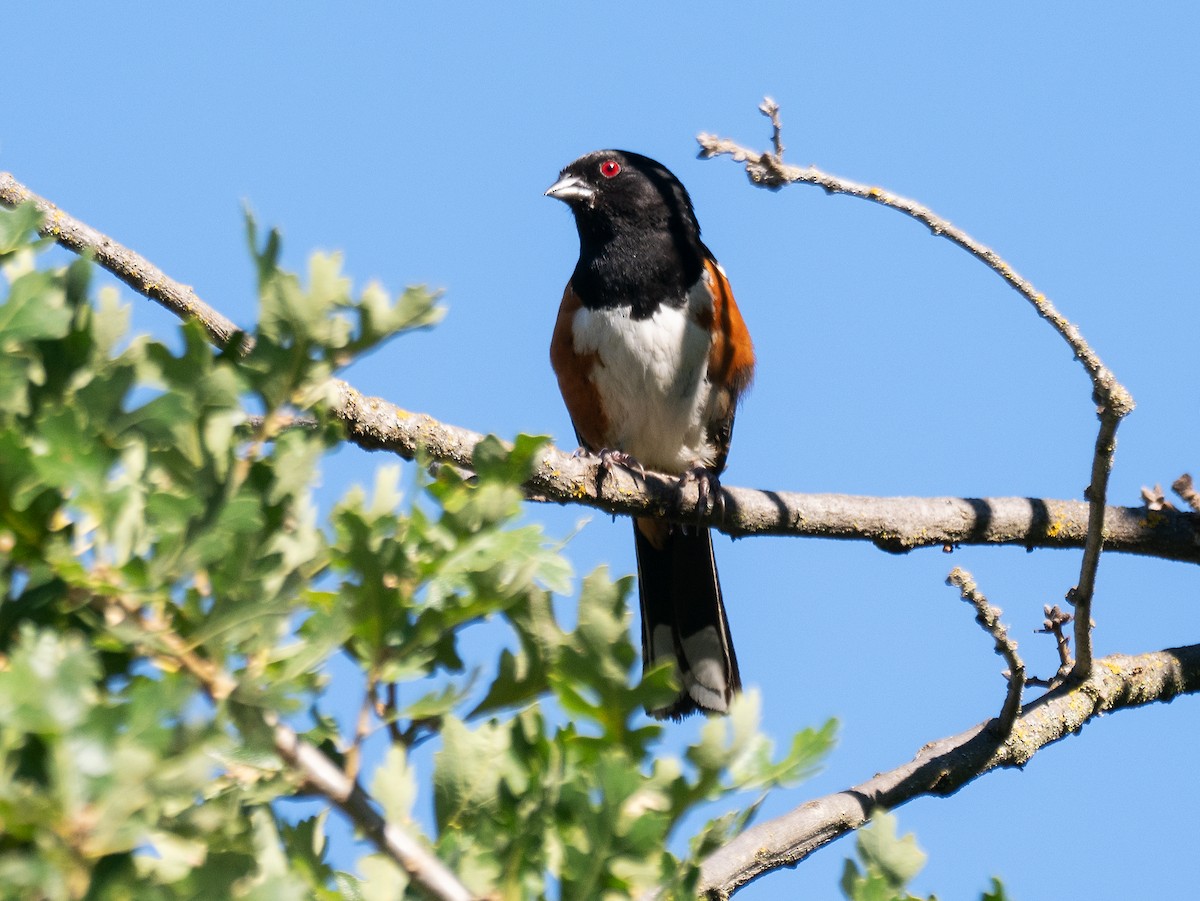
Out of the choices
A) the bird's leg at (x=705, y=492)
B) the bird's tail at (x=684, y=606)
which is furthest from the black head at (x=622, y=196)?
the bird's leg at (x=705, y=492)

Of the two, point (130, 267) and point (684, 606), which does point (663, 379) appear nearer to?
point (684, 606)

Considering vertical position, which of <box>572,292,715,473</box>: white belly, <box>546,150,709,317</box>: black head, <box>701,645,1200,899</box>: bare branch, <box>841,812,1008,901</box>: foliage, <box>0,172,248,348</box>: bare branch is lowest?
<box>841,812,1008,901</box>: foliage

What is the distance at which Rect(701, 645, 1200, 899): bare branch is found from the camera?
241cm

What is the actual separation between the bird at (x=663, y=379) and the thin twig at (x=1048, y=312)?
149cm

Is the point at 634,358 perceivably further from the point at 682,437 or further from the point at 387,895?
the point at 387,895

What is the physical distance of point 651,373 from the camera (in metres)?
4.17

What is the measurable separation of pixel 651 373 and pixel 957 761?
1.75 meters

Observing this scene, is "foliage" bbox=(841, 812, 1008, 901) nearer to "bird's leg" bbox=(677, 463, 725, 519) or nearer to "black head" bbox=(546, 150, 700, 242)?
"bird's leg" bbox=(677, 463, 725, 519)

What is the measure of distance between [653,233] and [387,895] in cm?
368

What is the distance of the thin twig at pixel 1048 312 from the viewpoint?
7.69 ft

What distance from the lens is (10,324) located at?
0.91 metres

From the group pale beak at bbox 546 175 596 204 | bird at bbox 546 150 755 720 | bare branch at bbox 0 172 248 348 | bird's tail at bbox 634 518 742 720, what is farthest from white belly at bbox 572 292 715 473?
bare branch at bbox 0 172 248 348

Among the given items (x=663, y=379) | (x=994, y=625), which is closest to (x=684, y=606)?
(x=663, y=379)

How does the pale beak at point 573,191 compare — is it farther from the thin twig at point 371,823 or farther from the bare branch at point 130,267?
the thin twig at point 371,823
